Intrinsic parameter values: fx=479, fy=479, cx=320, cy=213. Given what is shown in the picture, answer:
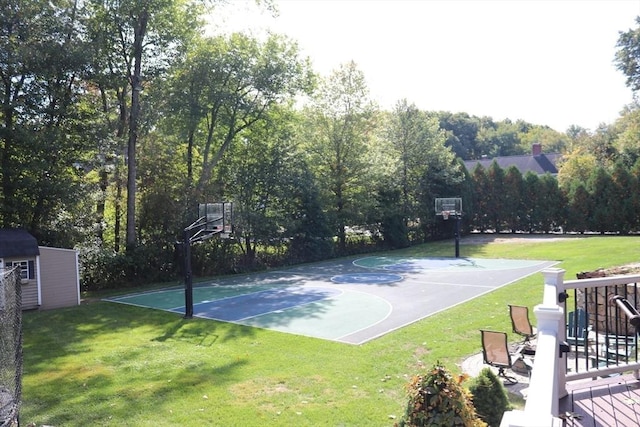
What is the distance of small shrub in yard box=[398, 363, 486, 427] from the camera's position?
3.60 metres

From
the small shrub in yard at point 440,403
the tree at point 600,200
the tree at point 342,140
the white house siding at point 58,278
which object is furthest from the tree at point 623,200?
the small shrub in yard at point 440,403

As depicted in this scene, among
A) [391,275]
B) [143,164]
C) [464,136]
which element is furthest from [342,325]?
[464,136]

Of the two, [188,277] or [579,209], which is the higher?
[579,209]

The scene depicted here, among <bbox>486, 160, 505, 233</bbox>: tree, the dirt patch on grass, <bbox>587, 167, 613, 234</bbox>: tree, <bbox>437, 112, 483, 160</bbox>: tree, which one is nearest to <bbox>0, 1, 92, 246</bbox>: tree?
the dirt patch on grass

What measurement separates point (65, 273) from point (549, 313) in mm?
17240

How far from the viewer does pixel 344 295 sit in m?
18.1

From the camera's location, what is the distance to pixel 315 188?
94.6 feet

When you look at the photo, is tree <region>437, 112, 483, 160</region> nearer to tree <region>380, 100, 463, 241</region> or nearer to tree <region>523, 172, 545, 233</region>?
tree <region>523, 172, 545, 233</region>

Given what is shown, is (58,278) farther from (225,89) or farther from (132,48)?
(225,89)

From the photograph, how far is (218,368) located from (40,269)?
395 inches

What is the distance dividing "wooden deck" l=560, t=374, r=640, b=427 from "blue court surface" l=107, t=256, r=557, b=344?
A: 6824 millimetres

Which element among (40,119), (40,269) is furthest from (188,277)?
(40,119)

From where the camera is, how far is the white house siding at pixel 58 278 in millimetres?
16484

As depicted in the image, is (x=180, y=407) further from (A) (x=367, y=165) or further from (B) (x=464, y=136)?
(B) (x=464, y=136)
